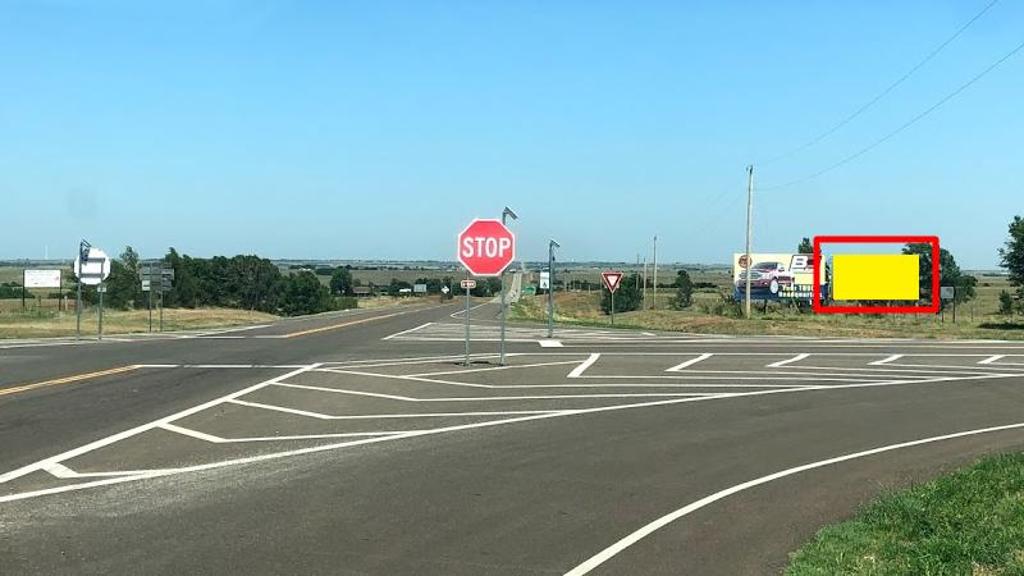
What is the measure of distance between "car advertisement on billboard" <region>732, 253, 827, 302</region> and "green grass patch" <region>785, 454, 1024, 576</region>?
58.2 m

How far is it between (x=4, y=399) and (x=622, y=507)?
33.5 feet

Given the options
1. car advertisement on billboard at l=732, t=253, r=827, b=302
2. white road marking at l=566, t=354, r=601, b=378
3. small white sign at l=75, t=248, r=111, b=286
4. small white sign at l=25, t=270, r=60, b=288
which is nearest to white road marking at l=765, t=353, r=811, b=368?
white road marking at l=566, t=354, r=601, b=378

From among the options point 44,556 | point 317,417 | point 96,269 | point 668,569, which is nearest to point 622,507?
point 668,569

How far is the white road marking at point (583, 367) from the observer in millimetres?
18422

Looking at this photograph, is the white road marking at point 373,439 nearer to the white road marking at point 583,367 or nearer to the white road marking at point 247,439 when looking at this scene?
the white road marking at point 247,439

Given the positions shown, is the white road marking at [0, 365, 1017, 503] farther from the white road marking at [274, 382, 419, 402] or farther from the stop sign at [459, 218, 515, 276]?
the stop sign at [459, 218, 515, 276]

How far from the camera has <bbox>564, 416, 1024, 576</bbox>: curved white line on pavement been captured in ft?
20.4

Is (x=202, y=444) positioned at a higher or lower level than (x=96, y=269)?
lower

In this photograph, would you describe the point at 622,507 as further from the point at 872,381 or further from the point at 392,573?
the point at 872,381

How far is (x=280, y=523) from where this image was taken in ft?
22.9

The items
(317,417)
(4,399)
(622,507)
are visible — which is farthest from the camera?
(4,399)

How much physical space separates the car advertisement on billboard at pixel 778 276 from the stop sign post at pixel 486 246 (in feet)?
161

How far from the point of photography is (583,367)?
1983 centimetres

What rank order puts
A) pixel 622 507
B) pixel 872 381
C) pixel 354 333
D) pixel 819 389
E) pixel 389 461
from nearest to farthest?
pixel 622 507
pixel 389 461
pixel 819 389
pixel 872 381
pixel 354 333
